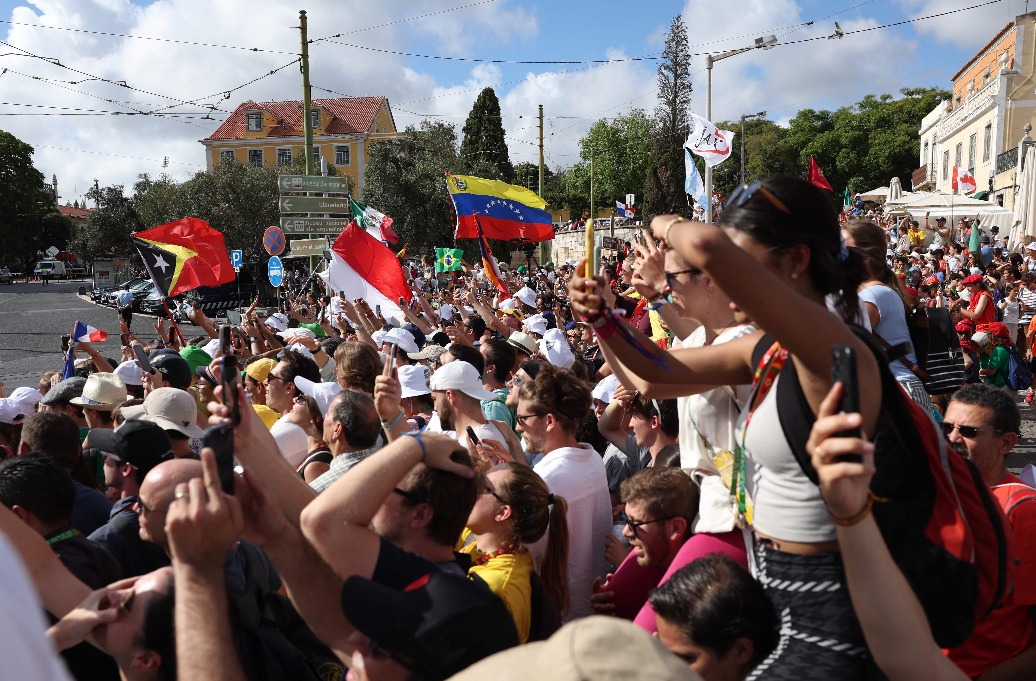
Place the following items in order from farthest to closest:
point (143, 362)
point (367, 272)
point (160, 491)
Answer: point (367, 272), point (143, 362), point (160, 491)

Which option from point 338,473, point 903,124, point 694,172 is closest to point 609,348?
point 338,473

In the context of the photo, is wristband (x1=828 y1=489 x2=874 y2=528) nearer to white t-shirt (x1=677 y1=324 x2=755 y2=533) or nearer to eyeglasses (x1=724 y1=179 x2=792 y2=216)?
eyeglasses (x1=724 y1=179 x2=792 y2=216)

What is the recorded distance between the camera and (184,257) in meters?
10.4

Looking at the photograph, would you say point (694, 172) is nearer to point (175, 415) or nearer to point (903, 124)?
point (175, 415)

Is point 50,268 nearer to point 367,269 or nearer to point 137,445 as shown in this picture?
point 367,269

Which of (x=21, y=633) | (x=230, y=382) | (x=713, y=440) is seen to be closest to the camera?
(x=21, y=633)

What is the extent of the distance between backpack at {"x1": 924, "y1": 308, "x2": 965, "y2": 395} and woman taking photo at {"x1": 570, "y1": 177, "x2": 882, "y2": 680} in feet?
11.4

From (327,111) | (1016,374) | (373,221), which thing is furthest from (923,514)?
(327,111)

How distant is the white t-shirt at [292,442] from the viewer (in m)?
4.91

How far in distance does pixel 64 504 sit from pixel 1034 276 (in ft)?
44.3

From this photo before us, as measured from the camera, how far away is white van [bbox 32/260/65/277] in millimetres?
74562

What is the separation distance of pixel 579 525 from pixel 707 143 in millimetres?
12998

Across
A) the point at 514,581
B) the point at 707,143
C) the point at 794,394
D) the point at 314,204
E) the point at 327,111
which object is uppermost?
the point at 327,111

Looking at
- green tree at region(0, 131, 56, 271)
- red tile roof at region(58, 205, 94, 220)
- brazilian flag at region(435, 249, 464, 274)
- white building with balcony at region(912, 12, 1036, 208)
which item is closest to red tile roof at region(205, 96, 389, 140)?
green tree at region(0, 131, 56, 271)
